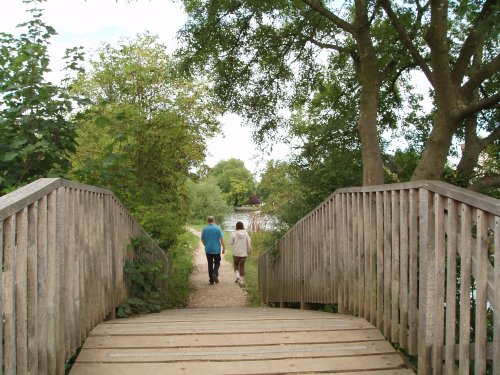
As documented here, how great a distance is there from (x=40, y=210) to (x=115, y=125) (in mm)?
6299

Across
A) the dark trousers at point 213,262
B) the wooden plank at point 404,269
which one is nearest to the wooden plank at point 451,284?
the wooden plank at point 404,269

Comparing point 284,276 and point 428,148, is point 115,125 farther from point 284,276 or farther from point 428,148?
point 428,148

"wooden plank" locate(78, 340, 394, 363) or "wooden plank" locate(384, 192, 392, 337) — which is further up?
"wooden plank" locate(384, 192, 392, 337)

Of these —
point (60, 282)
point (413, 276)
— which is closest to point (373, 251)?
point (413, 276)

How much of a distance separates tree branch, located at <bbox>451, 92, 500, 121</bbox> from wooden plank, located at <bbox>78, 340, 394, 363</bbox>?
10.2ft

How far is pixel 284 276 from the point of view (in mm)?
8484

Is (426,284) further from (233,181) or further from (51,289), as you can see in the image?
(233,181)

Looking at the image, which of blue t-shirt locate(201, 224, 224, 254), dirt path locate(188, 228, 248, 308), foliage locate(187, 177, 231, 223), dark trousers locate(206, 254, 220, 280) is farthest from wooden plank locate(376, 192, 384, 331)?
foliage locate(187, 177, 231, 223)

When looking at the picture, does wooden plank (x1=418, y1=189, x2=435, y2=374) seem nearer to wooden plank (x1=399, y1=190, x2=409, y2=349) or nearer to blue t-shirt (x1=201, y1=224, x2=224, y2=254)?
wooden plank (x1=399, y1=190, x2=409, y2=349)

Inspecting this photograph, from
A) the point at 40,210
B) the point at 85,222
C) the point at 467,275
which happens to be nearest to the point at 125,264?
the point at 85,222

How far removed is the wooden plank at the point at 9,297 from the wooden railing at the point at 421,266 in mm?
2260

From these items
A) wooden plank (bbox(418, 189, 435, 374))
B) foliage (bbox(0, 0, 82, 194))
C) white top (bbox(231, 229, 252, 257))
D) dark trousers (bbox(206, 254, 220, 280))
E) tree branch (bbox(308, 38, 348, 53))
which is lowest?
dark trousers (bbox(206, 254, 220, 280))

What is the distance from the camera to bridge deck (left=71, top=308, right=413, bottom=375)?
3.08 meters

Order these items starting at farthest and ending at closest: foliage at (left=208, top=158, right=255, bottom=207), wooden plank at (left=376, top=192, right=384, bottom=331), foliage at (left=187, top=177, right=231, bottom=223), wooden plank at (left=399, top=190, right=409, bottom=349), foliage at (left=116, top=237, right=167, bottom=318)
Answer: foliage at (left=208, top=158, right=255, bottom=207), foliage at (left=187, top=177, right=231, bottom=223), foliage at (left=116, top=237, right=167, bottom=318), wooden plank at (left=376, top=192, right=384, bottom=331), wooden plank at (left=399, top=190, right=409, bottom=349)
